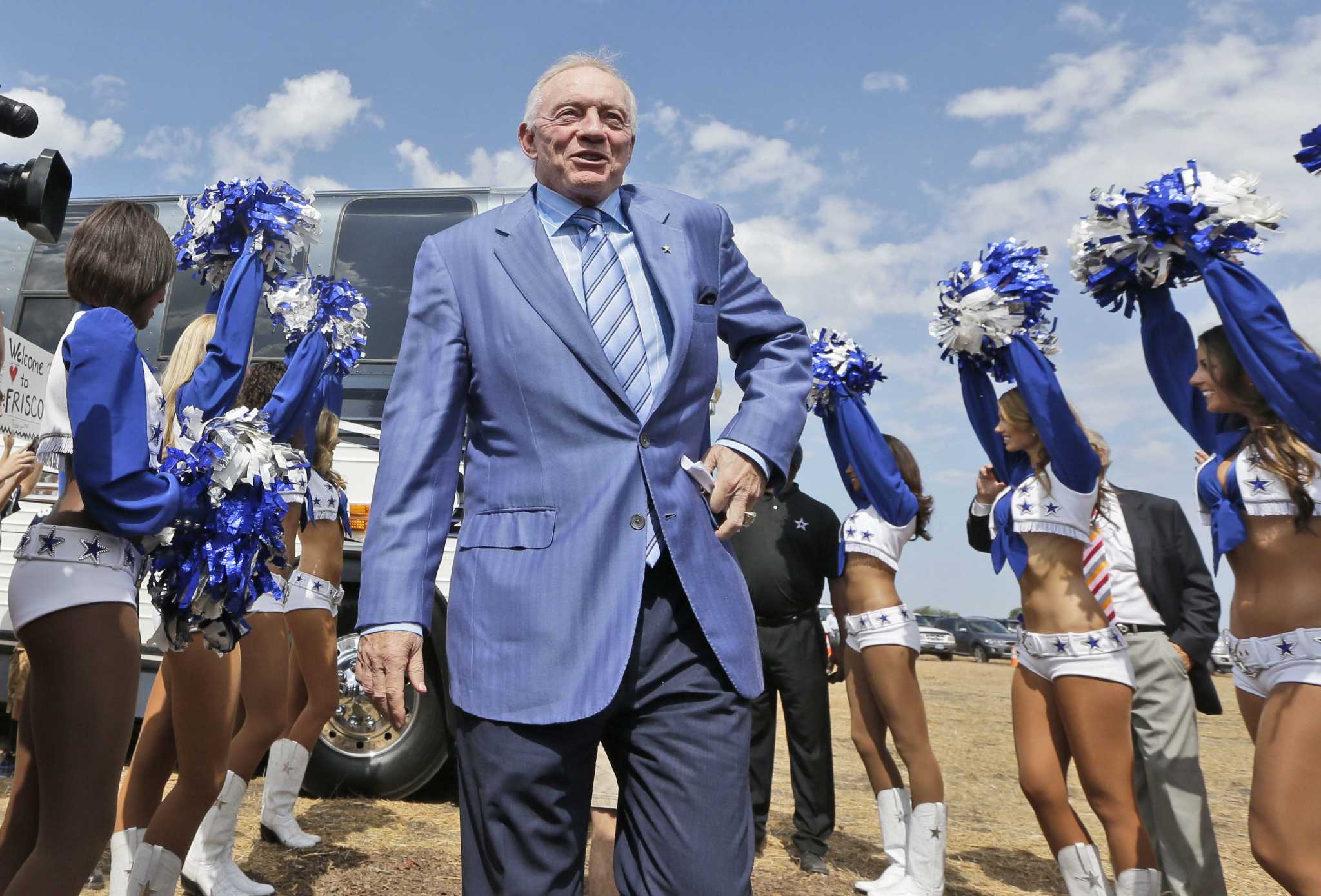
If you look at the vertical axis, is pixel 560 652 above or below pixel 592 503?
below

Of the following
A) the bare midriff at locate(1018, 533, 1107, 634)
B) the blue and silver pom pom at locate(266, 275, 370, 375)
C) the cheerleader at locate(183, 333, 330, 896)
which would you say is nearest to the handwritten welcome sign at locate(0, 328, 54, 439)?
the blue and silver pom pom at locate(266, 275, 370, 375)

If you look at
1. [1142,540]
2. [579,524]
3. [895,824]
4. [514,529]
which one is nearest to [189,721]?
[514,529]

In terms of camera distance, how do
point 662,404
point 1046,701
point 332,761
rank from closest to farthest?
point 662,404
point 1046,701
point 332,761

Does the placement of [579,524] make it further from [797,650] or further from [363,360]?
[363,360]

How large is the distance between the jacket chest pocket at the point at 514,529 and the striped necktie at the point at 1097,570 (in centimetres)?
318

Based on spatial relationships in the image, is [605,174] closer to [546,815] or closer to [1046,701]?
[546,815]

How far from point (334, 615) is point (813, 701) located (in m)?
2.48

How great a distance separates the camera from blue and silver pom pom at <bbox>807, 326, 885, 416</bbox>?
5.05m

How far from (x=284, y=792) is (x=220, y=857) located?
0.80 meters

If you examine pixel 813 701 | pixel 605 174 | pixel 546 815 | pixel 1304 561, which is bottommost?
pixel 813 701

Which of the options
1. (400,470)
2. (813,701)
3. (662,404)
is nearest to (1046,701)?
(813,701)

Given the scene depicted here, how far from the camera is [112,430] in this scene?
2.51m

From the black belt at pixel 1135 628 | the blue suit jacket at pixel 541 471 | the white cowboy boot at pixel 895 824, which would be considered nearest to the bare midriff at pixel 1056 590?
the black belt at pixel 1135 628

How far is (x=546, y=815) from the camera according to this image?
6.00ft
